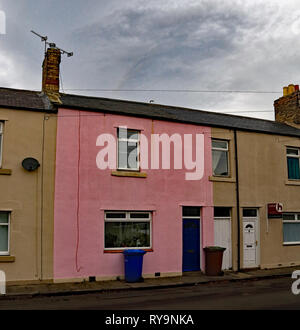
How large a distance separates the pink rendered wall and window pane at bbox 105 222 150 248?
305 mm

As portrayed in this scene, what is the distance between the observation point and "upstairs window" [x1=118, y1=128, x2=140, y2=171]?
15.3 metres

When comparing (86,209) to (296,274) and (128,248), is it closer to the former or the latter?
(128,248)

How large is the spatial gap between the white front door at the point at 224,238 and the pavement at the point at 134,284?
0.53 meters

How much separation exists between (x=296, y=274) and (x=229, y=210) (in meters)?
3.56

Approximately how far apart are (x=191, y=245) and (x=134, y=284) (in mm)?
3394

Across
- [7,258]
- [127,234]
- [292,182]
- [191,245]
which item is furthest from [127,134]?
[292,182]

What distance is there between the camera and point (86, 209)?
14.3 metres

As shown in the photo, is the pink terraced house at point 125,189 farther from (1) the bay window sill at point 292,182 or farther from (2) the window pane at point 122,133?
(1) the bay window sill at point 292,182

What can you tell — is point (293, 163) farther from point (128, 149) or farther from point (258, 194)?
point (128, 149)


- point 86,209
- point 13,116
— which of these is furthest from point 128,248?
point 13,116

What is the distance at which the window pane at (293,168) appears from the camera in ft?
62.6

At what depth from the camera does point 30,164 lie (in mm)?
13602

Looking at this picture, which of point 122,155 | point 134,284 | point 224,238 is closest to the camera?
point 134,284

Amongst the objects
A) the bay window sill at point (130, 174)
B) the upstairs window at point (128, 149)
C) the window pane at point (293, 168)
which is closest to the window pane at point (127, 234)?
the bay window sill at point (130, 174)
